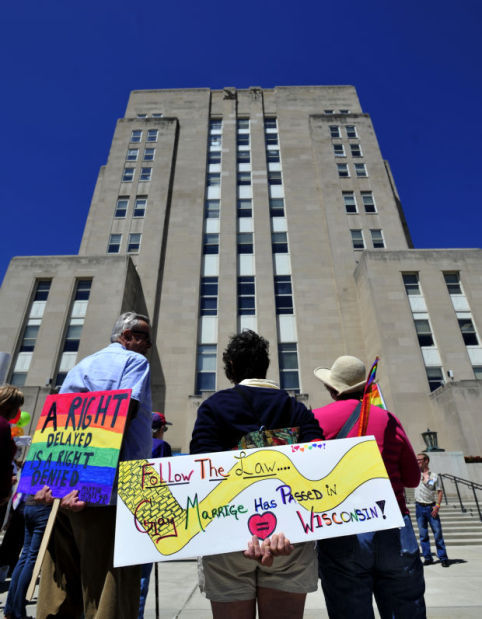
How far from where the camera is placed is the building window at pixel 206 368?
943 inches

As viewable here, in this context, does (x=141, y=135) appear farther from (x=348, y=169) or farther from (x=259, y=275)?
(x=259, y=275)

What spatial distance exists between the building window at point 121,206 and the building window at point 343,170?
60.1ft

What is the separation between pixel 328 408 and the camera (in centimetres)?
296

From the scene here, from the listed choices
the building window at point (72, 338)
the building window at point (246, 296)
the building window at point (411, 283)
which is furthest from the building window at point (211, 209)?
the building window at point (411, 283)

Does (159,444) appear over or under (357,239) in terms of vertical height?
under

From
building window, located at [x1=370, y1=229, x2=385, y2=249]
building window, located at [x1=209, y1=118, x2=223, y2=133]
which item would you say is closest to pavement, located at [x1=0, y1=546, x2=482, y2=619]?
building window, located at [x1=370, y1=229, x2=385, y2=249]

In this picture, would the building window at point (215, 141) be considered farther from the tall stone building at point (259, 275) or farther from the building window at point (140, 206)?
the building window at point (140, 206)

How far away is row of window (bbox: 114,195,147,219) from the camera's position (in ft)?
102

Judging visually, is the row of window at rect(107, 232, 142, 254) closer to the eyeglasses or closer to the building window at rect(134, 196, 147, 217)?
the building window at rect(134, 196, 147, 217)

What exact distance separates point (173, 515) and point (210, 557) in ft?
1.09

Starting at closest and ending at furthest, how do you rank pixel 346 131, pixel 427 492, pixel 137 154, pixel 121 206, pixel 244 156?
pixel 427 492
pixel 121 206
pixel 137 154
pixel 346 131
pixel 244 156

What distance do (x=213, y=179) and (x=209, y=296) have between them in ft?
41.2

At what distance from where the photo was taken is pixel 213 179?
111ft

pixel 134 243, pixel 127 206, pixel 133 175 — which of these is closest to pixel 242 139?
pixel 133 175
